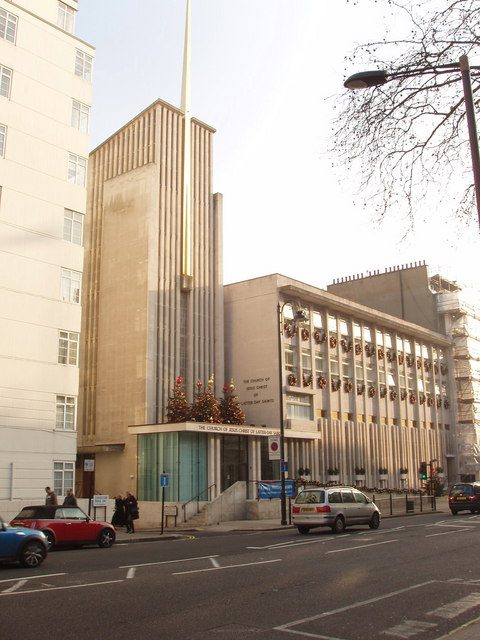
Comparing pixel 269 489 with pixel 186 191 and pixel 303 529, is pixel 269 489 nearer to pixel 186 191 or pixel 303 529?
pixel 303 529

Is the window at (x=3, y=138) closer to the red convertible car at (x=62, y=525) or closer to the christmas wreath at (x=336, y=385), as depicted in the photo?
the red convertible car at (x=62, y=525)

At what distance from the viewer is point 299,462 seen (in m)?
43.6

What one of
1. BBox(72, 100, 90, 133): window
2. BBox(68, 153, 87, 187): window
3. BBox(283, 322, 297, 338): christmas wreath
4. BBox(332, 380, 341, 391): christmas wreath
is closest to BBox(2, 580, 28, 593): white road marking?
BBox(68, 153, 87, 187): window

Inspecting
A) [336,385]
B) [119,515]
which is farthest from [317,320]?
[119,515]

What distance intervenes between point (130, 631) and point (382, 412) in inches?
1909

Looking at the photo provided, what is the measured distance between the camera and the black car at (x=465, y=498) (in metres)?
34.8

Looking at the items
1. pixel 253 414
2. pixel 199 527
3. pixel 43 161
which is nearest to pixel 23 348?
pixel 43 161

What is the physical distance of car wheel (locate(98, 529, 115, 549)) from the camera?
20.7 metres

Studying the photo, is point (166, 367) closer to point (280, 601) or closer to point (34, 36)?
point (34, 36)

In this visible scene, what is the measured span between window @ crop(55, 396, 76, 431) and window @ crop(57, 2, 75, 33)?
62.5 feet

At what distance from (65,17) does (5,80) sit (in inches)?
256

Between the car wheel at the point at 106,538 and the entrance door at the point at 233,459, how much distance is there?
16620 mm

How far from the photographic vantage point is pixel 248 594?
1066 cm

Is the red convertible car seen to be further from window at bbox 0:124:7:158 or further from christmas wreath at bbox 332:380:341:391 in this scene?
christmas wreath at bbox 332:380:341:391
